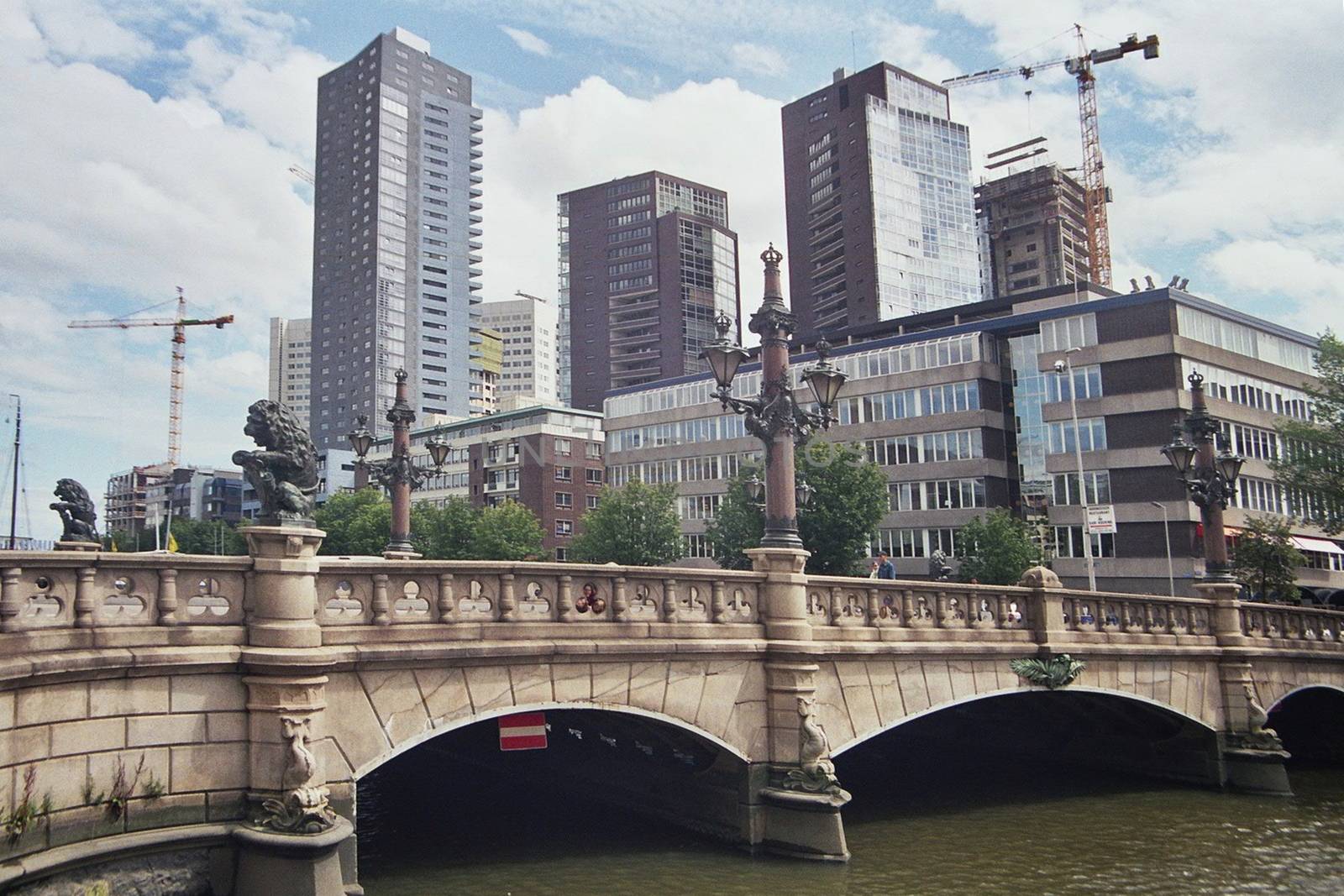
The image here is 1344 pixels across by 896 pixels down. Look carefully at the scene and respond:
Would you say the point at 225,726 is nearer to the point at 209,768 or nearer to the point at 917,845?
the point at 209,768

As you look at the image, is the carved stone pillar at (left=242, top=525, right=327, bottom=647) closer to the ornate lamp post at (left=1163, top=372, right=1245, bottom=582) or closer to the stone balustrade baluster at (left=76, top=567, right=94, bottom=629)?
the stone balustrade baluster at (left=76, top=567, right=94, bottom=629)

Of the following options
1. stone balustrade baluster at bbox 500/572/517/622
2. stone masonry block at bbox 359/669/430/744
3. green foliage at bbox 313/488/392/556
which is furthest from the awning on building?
green foliage at bbox 313/488/392/556

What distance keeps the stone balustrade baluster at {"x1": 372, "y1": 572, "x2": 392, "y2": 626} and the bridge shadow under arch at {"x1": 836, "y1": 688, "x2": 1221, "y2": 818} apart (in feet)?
37.7

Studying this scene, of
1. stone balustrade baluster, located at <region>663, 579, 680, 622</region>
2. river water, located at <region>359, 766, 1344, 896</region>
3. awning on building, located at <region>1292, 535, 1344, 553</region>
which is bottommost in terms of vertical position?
river water, located at <region>359, 766, 1344, 896</region>

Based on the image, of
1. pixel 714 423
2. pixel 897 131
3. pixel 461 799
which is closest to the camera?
pixel 461 799

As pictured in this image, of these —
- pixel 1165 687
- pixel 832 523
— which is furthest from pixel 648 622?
pixel 832 523

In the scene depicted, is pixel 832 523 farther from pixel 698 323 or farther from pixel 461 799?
pixel 698 323

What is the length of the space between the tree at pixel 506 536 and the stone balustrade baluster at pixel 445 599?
5100cm

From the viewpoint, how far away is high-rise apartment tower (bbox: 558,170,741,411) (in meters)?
151

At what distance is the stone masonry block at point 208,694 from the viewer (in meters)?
12.3

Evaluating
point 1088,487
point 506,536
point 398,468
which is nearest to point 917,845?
point 398,468

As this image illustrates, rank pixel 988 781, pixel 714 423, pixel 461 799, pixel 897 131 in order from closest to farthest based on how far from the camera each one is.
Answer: pixel 461 799, pixel 988 781, pixel 714 423, pixel 897 131

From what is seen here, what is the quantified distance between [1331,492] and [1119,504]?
1356cm

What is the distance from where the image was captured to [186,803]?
12273mm
